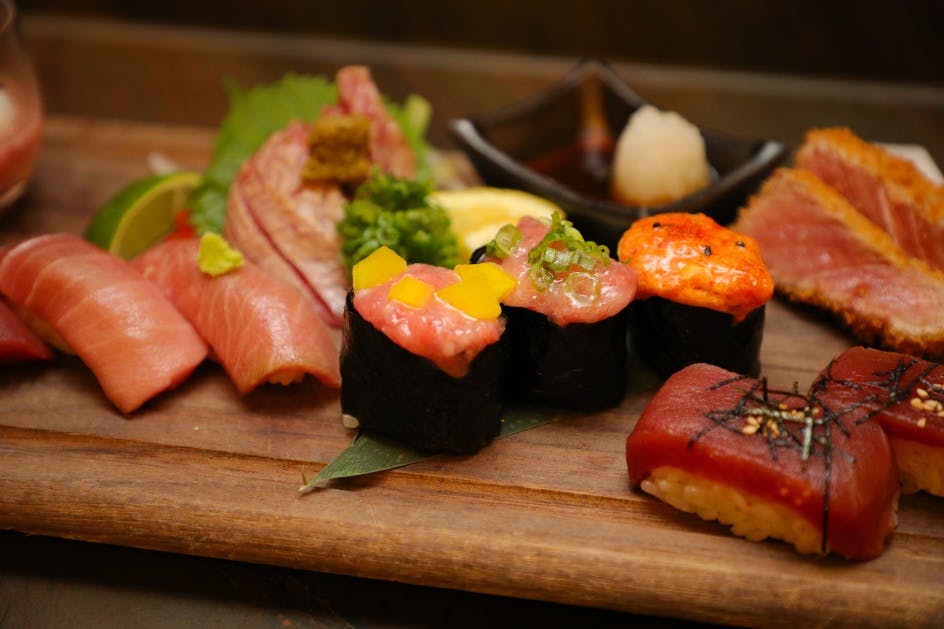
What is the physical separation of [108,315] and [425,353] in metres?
1.06

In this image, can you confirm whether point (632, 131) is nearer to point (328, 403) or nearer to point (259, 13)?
point (328, 403)

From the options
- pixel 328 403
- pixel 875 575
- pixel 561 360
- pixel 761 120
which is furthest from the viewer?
pixel 761 120

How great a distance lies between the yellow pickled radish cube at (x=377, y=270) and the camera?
2.43 m

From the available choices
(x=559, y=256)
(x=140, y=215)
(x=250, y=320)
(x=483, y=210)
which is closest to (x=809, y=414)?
(x=559, y=256)

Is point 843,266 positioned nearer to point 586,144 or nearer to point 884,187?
point 884,187

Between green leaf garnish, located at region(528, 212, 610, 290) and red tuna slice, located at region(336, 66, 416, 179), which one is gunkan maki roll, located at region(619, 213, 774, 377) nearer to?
green leaf garnish, located at region(528, 212, 610, 290)

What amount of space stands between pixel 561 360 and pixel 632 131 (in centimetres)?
130

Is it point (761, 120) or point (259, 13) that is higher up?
point (259, 13)

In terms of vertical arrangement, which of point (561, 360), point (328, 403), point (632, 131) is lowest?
point (328, 403)

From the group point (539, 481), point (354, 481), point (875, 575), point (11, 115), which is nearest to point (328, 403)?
point (354, 481)

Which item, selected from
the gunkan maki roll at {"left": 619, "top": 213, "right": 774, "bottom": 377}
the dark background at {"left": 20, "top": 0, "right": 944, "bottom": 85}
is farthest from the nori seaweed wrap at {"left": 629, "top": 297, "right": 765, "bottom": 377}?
the dark background at {"left": 20, "top": 0, "right": 944, "bottom": 85}

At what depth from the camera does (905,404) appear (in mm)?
2299

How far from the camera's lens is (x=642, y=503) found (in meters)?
2.33

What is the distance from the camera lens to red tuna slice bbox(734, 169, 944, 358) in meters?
2.77
